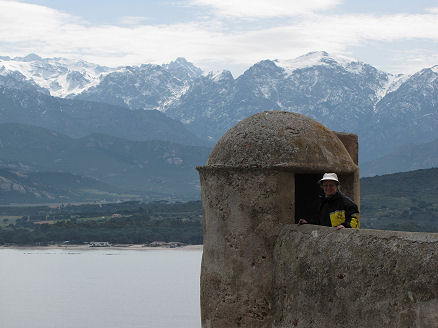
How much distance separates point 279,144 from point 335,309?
1719mm

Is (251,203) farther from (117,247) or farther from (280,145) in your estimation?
(117,247)

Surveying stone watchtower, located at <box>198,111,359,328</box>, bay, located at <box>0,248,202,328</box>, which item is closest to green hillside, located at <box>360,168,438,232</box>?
bay, located at <box>0,248,202,328</box>

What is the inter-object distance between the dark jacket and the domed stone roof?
316 mm

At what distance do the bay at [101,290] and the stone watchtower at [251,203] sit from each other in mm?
68236

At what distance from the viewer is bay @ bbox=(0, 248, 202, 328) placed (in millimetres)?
83500

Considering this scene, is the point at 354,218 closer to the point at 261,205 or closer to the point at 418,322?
the point at 261,205

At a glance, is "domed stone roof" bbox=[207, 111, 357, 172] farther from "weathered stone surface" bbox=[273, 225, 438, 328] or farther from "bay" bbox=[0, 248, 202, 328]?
"bay" bbox=[0, 248, 202, 328]

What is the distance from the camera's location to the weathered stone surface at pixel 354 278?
→ 227 inches

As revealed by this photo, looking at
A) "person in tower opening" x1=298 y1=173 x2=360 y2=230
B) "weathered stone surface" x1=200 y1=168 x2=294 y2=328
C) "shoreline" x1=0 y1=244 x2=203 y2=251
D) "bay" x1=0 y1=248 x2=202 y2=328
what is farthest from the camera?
"shoreline" x1=0 y1=244 x2=203 y2=251

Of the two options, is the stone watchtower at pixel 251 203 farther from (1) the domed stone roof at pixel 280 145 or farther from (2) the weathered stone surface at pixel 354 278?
(2) the weathered stone surface at pixel 354 278

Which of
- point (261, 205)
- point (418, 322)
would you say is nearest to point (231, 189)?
point (261, 205)

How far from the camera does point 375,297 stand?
616 cm

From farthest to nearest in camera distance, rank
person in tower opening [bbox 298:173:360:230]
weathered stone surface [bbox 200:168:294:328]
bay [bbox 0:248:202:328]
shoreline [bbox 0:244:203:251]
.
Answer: shoreline [bbox 0:244:203:251] → bay [bbox 0:248:202:328] → weathered stone surface [bbox 200:168:294:328] → person in tower opening [bbox 298:173:360:230]

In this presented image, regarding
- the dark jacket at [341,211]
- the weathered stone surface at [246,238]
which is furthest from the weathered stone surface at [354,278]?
the dark jacket at [341,211]
